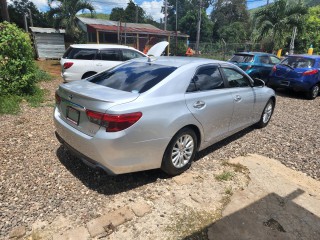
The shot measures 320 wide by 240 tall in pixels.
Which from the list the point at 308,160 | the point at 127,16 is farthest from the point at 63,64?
the point at 127,16

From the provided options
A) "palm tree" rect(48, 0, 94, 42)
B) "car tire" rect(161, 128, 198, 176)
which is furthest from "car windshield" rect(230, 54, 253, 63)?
"palm tree" rect(48, 0, 94, 42)

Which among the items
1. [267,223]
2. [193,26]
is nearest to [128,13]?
[193,26]

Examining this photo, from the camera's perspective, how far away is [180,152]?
3566mm

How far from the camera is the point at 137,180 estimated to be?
356cm

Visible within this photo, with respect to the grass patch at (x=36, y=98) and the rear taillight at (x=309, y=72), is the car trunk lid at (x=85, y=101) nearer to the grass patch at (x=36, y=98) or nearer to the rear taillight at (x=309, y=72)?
the grass patch at (x=36, y=98)

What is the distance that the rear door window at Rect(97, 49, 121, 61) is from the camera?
28.6 feet

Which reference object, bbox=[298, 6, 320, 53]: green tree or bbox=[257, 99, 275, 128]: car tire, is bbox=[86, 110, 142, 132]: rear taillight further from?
bbox=[298, 6, 320, 53]: green tree

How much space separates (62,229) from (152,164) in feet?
3.95

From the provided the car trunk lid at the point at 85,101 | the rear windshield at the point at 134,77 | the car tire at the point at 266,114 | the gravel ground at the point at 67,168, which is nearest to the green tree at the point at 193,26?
the gravel ground at the point at 67,168

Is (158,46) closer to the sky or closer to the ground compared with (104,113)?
closer to the sky

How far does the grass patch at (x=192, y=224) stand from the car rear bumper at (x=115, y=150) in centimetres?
70

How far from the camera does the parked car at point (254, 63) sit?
980 cm

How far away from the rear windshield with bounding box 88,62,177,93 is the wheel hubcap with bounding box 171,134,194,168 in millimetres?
841

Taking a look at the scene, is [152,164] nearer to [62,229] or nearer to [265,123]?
[62,229]
